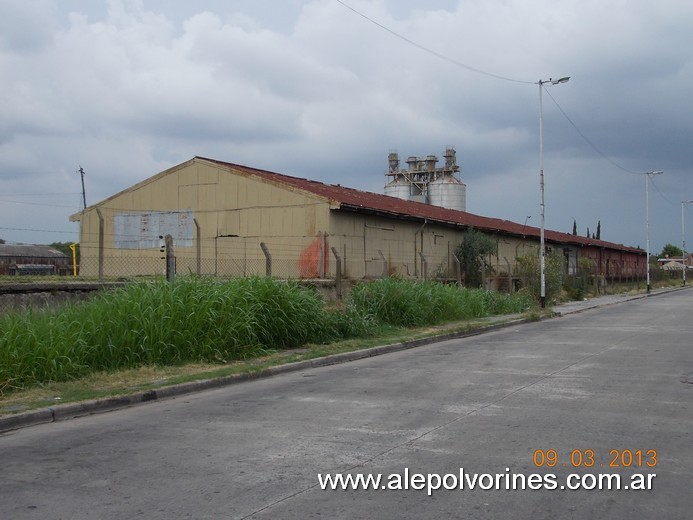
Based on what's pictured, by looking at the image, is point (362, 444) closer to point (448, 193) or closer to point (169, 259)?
point (169, 259)

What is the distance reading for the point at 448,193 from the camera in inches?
2053

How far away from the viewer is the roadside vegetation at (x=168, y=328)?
9844 millimetres

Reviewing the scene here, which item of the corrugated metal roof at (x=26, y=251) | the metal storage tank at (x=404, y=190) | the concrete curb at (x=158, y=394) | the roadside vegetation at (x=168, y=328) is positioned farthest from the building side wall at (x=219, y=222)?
the corrugated metal roof at (x=26, y=251)

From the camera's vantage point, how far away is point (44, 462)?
623cm

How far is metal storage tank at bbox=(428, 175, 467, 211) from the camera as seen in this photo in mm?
52094

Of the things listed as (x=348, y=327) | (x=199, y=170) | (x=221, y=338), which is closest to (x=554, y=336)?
(x=348, y=327)

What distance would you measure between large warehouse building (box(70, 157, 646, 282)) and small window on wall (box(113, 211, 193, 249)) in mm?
43

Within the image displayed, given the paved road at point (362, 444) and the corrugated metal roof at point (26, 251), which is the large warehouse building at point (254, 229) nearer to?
the paved road at point (362, 444)

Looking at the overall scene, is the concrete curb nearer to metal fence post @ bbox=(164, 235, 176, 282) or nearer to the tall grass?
the tall grass

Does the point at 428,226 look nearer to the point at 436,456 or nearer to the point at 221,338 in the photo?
the point at 221,338

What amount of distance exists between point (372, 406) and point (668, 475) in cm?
375

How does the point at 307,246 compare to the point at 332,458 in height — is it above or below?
above

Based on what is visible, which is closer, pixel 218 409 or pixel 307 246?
Answer: pixel 218 409

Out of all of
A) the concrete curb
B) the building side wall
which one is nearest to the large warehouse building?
the building side wall
